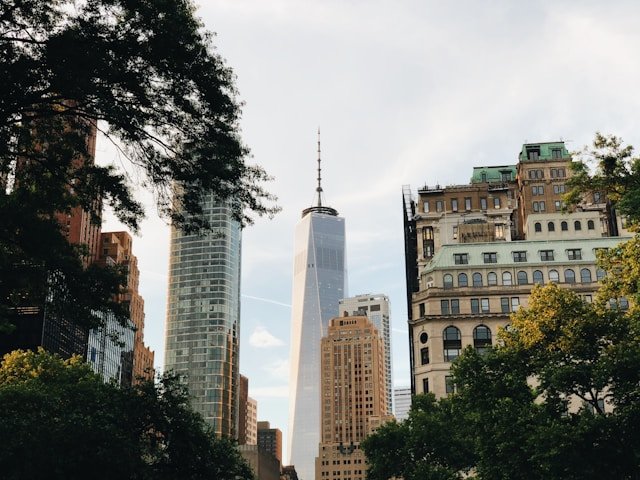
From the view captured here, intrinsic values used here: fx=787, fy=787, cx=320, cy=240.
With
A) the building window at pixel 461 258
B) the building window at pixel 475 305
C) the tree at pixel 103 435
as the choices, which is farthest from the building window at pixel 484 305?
the tree at pixel 103 435

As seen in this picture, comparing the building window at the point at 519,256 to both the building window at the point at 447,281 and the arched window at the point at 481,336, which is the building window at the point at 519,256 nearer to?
the building window at the point at 447,281

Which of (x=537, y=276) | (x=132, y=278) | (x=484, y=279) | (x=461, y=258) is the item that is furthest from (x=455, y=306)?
(x=132, y=278)

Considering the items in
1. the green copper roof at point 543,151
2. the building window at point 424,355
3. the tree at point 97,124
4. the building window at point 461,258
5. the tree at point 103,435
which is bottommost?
the tree at point 103,435

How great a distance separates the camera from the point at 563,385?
3788cm

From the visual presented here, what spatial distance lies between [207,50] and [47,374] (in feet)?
144

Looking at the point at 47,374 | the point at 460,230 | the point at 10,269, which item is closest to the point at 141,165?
the point at 10,269

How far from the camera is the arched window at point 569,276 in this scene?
87375 millimetres

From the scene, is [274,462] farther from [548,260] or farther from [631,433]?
[631,433]

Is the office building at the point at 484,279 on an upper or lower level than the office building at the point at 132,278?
lower

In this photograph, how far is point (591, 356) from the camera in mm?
39281

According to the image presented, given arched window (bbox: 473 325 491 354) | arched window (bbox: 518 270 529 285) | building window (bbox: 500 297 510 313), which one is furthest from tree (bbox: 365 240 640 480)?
arched window (bbox: 518 270 529 285)

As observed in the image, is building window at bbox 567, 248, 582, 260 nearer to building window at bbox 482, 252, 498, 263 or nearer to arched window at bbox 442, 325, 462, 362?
building window at bbox 482, 252, 498, 263

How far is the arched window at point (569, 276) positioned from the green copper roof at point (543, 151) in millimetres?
40071

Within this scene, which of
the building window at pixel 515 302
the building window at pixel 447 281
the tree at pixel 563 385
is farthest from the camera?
the building window at pixel 447 281
